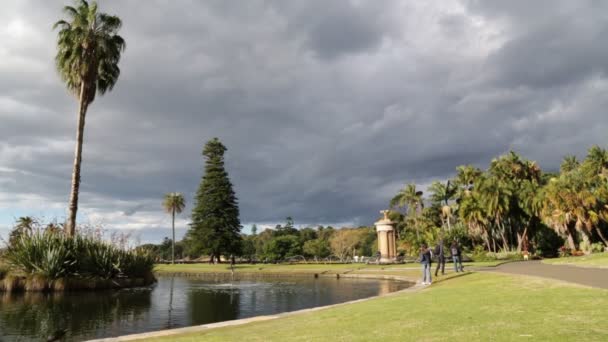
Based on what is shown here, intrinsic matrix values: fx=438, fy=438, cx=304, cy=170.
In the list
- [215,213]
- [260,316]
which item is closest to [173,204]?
[215,213]

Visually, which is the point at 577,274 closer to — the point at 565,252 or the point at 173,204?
the point at 565,252

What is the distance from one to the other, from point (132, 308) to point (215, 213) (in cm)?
4946

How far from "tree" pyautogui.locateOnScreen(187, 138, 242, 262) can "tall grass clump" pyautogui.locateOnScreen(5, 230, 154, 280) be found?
126ft

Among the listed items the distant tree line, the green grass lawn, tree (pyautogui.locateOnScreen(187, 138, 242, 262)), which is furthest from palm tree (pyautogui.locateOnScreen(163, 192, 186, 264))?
the green grass lawn

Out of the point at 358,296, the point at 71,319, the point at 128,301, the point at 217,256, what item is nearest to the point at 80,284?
the point at 128,301

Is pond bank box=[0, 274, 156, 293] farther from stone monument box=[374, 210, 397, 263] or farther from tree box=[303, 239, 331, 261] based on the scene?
tree box=[303, 239, 331, 261]

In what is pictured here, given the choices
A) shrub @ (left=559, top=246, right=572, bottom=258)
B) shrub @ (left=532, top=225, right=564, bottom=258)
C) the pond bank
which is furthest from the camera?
shrub @ (left=532, top=225, right=564, bottom=258)

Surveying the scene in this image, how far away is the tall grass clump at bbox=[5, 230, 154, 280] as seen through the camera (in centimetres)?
2209

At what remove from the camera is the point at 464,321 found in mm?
8438

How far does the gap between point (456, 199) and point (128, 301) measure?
4709 centimetres

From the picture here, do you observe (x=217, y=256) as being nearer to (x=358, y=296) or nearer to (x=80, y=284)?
(x=80, y=284)

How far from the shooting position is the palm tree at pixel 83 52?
2872 cm

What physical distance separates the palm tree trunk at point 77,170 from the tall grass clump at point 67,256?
67.4 inches

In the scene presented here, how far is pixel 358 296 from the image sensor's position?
20.7 meters
